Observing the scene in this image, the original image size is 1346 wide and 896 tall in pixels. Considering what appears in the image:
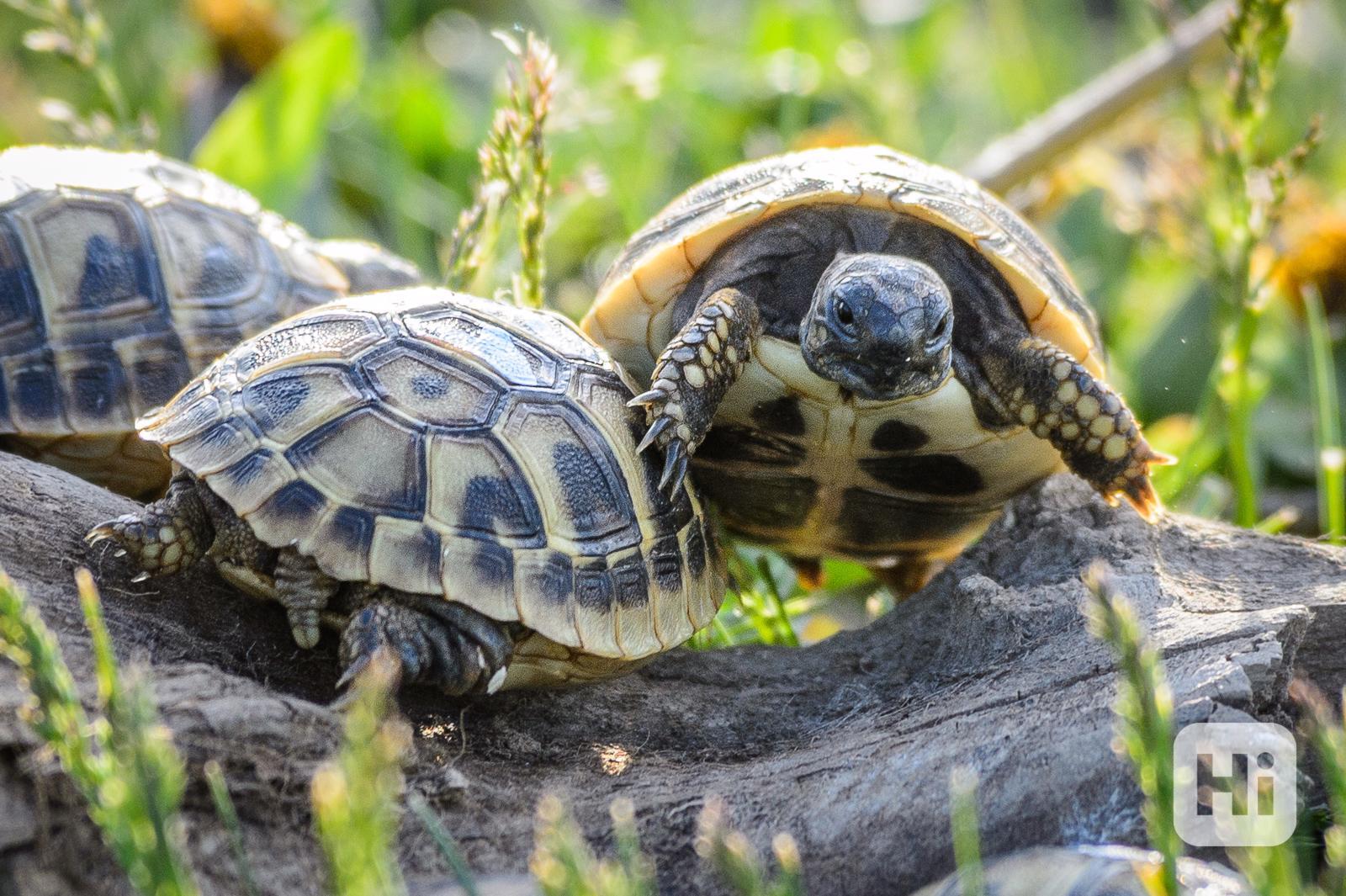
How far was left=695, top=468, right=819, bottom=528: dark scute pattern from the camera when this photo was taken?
3.22 meters

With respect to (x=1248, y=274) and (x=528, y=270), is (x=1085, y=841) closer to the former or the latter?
(x=528, y=270)

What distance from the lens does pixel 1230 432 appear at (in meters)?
3.70

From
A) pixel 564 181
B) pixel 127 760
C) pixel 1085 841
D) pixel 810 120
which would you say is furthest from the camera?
pixel 810 120

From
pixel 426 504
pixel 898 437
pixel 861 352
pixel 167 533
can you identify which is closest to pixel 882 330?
pixel 861 352

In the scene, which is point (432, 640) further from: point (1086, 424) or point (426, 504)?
point (1086, 424)

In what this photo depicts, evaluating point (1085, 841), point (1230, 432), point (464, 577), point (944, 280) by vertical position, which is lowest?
point (1085, 841)

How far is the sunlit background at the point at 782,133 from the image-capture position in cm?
407

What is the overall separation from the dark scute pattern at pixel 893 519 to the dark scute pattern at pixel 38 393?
1993 mm

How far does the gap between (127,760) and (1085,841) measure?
4.64ft

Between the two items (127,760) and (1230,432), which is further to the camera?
(1230,432)

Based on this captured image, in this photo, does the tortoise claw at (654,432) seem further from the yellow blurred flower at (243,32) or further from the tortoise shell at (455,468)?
the yellow blurred flower at (243,32)

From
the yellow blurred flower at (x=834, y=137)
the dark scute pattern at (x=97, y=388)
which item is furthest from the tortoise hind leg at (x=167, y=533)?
the yellow blurred flower at (x=834, y=137)

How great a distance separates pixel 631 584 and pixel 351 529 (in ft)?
1.81

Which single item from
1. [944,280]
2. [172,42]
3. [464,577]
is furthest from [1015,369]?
[172,42]
